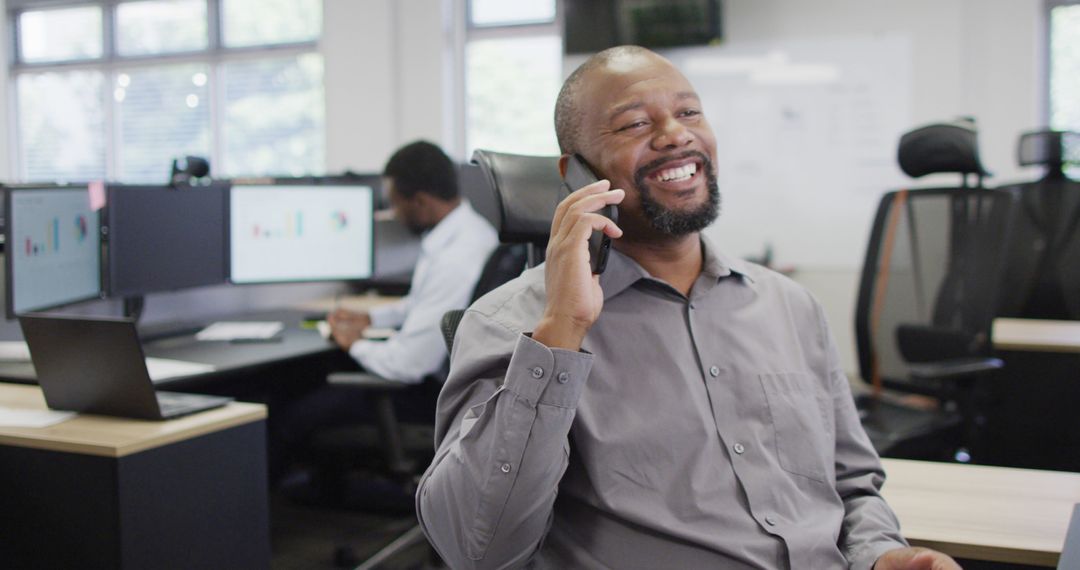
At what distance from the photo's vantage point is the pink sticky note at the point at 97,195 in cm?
244

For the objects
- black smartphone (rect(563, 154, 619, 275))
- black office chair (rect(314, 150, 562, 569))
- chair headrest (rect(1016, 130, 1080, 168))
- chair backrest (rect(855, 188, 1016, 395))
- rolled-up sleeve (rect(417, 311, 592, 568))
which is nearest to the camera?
rolled-up sleeve (rect(417, 311, 592, 568))

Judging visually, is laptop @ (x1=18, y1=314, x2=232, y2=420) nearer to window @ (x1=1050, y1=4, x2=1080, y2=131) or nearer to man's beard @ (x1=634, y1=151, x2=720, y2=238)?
man's beard @ (x1=634, y1=151, x2=720, y2=238)

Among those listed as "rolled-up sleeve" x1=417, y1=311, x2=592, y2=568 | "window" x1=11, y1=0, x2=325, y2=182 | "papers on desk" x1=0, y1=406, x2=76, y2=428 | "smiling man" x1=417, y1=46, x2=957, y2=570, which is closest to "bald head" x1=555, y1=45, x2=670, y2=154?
"smiling man" x1=417, y1=46, x2=957, y2=570

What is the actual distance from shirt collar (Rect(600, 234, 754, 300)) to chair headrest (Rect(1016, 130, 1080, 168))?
2.72m

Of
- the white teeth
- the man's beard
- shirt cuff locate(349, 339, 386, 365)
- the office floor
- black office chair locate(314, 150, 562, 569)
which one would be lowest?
the office floor

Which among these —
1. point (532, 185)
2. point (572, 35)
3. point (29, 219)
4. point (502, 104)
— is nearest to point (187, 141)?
point (502, 104)

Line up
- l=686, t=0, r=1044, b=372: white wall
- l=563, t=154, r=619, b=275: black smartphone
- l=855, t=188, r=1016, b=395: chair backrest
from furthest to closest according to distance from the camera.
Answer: l=686, t=0, r=1044, b=372: white wall < l=855, t=188, r=1016, b=395: chair backrest < l=563, t=154, r=619, b=275: black smartphone

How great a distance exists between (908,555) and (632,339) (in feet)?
1.41

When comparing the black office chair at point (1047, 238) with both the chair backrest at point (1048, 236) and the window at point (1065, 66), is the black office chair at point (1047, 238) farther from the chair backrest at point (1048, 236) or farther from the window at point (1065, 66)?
the window at point (1065, 66)

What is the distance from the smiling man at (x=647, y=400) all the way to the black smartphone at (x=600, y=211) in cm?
3

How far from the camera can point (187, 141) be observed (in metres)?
7.41

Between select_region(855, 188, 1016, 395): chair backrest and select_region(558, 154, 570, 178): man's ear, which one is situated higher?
select_region(558, 154, 570, 178): man's ear

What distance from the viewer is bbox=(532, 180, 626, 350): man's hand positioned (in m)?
1.09

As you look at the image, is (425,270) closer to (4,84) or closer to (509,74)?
(509,74)
